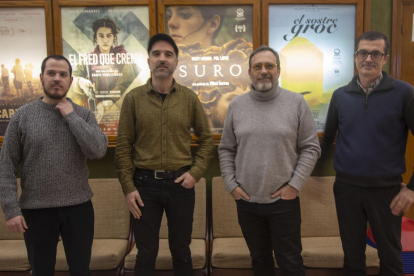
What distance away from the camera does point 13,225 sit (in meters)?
Answer: 1.63

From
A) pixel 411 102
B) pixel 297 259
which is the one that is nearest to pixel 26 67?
pixel 297 259

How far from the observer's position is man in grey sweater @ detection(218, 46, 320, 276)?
5.65 feet

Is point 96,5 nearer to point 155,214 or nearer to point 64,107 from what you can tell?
point 64,107

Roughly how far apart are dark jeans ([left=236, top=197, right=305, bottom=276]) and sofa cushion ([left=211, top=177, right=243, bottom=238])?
88cm

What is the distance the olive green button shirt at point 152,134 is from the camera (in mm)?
1871

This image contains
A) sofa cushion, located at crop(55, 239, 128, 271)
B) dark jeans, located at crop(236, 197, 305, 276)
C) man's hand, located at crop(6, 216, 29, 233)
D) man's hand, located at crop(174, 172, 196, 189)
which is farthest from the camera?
sofa cushion, located at crop(55, 239, 128, 271)

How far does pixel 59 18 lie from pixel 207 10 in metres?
1.45

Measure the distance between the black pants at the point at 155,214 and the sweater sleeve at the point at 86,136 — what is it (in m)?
0.32

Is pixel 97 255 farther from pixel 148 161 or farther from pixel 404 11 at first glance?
pixel 404 11

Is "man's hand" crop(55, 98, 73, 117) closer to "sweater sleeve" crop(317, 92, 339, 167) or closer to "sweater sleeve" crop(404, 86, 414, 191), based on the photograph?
"sweater sleeve" crop(317, 92, 339, 167)

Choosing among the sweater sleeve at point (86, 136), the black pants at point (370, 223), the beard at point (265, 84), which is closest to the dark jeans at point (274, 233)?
the black pants at point (370, 223)

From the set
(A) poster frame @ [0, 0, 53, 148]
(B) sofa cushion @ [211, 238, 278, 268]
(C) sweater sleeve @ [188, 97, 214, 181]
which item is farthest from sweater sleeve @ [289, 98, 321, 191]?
(A) poster frame @ [0, 0, 53, 148]

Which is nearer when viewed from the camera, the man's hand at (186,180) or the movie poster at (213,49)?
the man's hand at (186,180)

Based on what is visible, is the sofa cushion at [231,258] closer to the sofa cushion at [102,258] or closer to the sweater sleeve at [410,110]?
the sofa cushion at [102,258]
